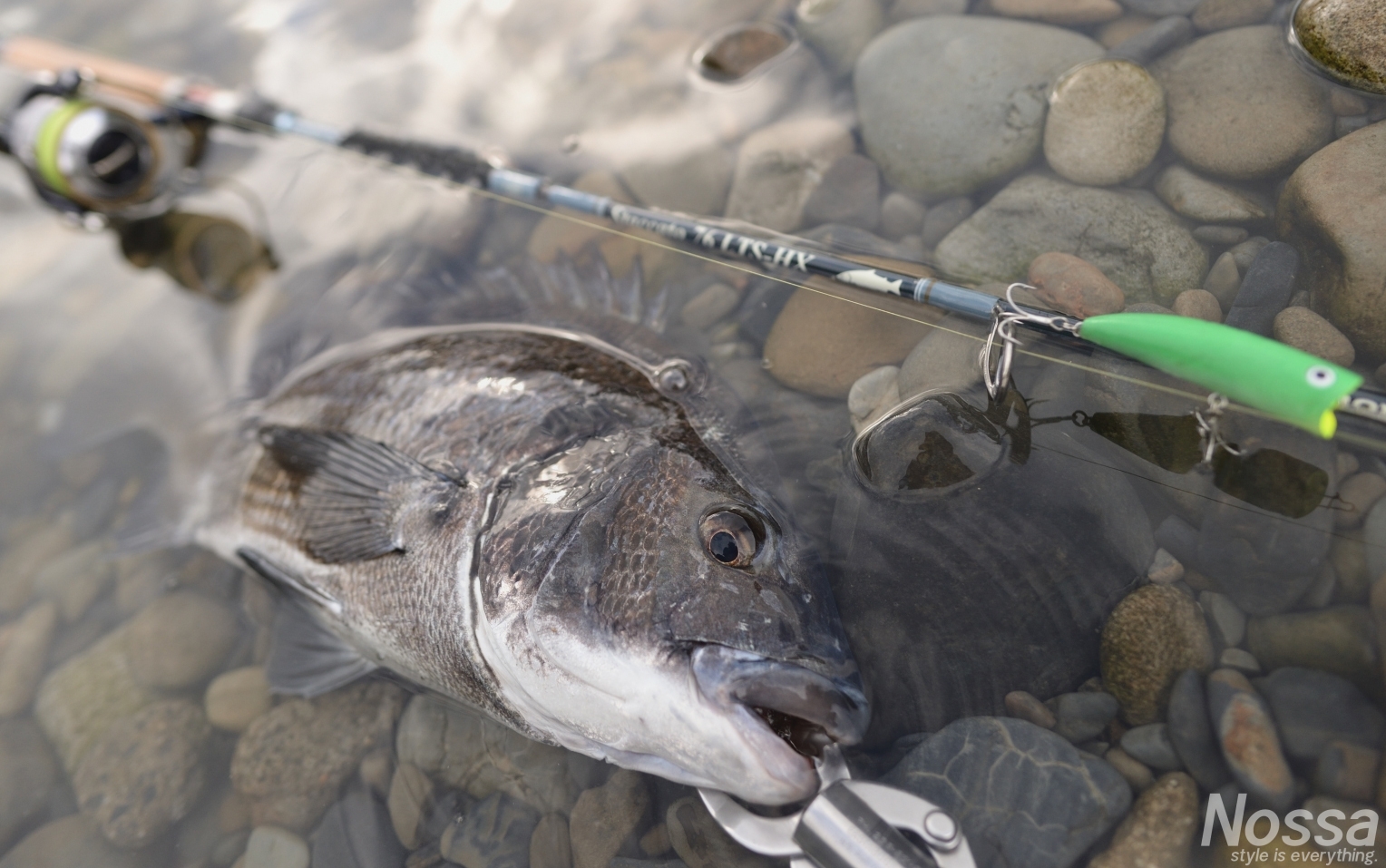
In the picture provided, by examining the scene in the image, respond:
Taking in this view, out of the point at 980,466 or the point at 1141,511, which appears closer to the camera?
the point at 1141,511

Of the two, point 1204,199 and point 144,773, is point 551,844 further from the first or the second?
point 1204,199

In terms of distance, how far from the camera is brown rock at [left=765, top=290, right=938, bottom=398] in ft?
9.20

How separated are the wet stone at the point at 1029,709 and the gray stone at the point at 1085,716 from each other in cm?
2

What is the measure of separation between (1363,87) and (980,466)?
1935 millimetres

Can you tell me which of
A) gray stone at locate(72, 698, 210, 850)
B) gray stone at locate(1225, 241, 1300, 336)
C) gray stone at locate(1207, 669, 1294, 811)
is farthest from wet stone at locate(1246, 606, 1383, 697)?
gray stone at locate(72, 698, 210, 850)

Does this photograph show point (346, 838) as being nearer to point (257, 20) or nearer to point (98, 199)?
point (98, 199)

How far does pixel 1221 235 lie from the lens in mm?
2656

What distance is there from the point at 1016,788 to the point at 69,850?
3461 mm

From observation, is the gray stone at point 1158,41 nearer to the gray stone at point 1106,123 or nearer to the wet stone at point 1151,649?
the gray stone at point 1106,123

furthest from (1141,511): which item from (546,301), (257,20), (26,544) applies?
(257,20)

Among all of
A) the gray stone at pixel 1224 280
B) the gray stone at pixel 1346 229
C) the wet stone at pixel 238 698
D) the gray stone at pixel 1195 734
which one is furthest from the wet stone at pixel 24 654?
the gray stone at pixel 1346 229

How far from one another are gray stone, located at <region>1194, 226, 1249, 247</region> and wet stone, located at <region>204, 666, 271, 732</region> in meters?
3.95

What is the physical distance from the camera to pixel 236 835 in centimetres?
282

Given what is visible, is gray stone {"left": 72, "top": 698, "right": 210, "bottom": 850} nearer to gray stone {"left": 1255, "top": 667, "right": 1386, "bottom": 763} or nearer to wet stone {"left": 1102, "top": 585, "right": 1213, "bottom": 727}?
wet stone {"left": 1102, "top": 585, "right": 1213, "bottom": 727}
